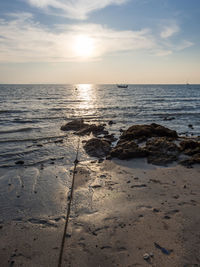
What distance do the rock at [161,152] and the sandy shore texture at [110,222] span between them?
1143mm

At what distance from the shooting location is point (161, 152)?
862 cm

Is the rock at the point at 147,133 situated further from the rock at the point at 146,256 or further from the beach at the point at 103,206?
the rock at the point at 146,256

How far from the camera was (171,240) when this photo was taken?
150 inches

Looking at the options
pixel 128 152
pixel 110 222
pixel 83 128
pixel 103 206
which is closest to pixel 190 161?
pixel 128 152

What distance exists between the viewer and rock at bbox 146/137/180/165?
316 inches

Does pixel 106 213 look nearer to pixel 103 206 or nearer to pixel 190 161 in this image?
pixel 103 206

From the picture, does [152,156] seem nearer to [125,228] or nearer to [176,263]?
[125,228]

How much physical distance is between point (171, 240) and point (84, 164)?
15.7ft

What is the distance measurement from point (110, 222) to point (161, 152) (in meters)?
5.06

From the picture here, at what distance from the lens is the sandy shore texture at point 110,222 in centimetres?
350

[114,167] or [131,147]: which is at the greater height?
[131,147]

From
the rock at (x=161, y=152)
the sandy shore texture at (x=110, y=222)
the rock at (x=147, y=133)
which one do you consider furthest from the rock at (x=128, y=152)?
the rock at (x=147, y=133)

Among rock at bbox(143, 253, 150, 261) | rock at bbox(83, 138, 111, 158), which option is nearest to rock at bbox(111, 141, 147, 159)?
rock at bbox(83, 138, 111, 158)

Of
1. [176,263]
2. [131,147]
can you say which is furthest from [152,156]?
[176,263]
